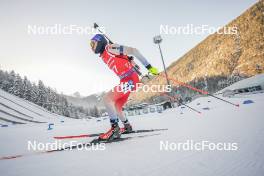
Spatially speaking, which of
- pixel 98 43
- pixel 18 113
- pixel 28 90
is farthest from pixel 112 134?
pixel 28 90

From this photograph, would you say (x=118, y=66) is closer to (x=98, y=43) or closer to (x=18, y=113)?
(x=98, y=43)

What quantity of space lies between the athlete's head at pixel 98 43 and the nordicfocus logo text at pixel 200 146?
2994 millimetres

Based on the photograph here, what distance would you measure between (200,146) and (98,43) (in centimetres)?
356

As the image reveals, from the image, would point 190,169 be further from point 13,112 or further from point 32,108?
point 32,108

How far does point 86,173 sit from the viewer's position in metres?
2.45

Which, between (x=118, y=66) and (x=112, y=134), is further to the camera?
(x=118, y=66)

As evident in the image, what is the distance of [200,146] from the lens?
3076 mm

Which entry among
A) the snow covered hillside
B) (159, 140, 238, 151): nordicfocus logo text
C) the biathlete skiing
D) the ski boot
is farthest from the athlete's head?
the snow covered hillside

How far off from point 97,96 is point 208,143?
3324 millimetres

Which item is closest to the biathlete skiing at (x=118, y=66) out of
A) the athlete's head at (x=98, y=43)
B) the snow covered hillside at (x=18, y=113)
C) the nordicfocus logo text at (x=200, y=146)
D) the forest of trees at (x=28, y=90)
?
the athlete's head at (x=98, y=43)

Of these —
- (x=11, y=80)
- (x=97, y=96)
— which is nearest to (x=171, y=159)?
(x=97, y=96)

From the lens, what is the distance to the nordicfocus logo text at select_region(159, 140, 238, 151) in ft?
9.21

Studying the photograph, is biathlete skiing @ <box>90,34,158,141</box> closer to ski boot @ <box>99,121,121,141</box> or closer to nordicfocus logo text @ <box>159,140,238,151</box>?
ski boot @ <box>99,121,121,141</box>

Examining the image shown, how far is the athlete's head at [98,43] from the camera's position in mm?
5258
